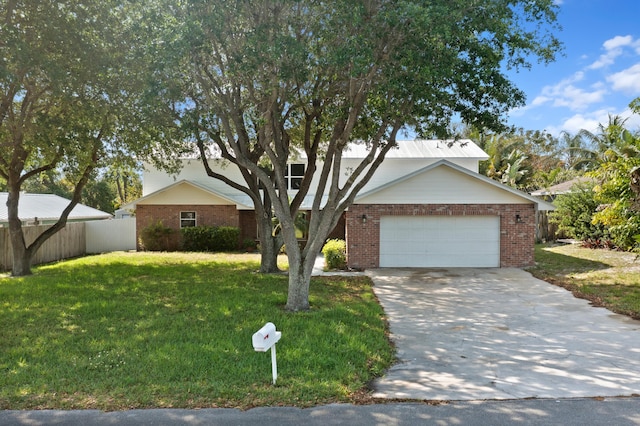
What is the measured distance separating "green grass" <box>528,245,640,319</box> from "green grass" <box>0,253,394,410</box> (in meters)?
5.30

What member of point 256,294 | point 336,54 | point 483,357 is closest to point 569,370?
point 483,357

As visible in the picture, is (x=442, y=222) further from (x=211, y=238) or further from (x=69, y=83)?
(x=69, y=83)

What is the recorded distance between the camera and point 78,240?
21391mm

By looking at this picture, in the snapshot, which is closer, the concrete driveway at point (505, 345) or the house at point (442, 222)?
the concrete driveway at point (505, 345)

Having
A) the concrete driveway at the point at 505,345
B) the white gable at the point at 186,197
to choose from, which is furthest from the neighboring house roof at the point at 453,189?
the white gable at the point at 186,197

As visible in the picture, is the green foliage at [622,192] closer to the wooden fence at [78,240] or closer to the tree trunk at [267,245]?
the tree trunk at [267,245]

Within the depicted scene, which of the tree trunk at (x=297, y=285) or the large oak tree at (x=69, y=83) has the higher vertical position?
the large oak tree at (x=69, y=83)

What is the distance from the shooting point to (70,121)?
12172 mm

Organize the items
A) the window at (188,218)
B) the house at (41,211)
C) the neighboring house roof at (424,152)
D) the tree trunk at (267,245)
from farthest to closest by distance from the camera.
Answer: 1. the neighboring house roof at (424,152)
2. the window at (188,218)
3. the house at (41,211)
4. the tree trunk at (267,245)

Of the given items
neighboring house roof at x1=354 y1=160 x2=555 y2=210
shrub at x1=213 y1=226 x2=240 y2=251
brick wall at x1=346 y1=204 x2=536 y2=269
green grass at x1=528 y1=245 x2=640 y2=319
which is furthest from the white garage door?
shrub at x1=213 y1=226 x2=240 y2=251

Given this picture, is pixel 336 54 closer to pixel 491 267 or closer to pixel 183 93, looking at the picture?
pixel 183 93

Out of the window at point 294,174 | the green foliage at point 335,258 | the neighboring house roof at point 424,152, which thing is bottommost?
the green foliage at point 335,258

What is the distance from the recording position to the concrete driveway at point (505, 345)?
5402mm

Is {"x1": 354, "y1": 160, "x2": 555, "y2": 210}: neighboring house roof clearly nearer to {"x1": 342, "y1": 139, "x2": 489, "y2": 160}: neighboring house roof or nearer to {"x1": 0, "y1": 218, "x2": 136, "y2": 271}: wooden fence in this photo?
{"x1": 342, "y1": 139, "x2": 489, "y2": 160}: neighboring house roof
